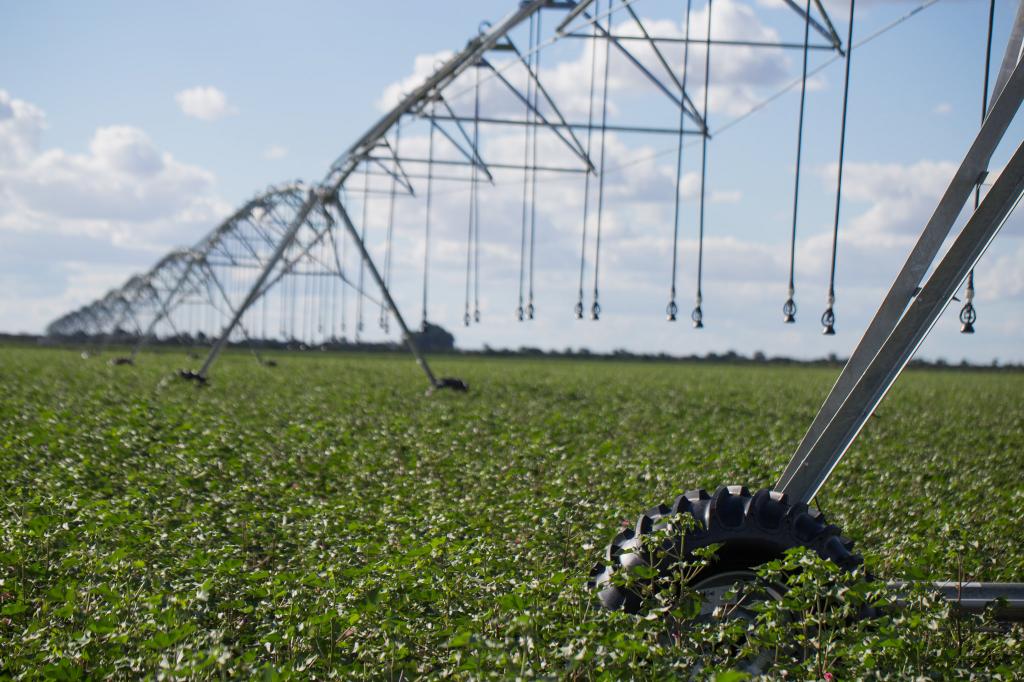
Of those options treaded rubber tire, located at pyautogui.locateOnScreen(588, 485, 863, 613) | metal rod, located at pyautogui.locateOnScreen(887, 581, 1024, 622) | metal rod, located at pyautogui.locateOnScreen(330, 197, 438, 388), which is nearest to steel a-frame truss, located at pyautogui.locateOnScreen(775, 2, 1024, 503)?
treaded rubber tire, located at pyautogui.locateOnScreen(588, 485, 863, 613)

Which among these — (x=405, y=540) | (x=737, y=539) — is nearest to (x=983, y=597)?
(x=737, y=539)

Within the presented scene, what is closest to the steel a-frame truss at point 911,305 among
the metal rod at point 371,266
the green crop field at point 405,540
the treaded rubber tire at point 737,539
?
the treaded rubber tire at point 737,539

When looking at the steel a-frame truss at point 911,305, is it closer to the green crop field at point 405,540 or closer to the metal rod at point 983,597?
the green crop field at point 405,540

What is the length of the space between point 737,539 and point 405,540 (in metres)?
1.96

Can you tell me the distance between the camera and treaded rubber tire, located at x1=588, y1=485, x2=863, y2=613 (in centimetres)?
472

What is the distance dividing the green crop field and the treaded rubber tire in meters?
0.18

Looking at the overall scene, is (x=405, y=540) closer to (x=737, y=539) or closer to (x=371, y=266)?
(x=737, y=539)

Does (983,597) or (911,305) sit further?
(911,305)

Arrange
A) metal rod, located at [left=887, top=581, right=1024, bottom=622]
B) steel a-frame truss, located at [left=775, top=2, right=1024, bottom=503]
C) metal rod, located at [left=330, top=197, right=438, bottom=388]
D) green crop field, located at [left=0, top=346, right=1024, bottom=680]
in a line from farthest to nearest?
1. metal rod, located at [left=330, top=197, right=438, bottom=388]
2. steel a-frame truss, located at [left=775, top=2, right=1024, bottom=503]
3. metal rod, located at [left=887, top=581, right=1024, bottom=622]
4. green crop field, located at [left=0, top=346, right=1024, bottom=680]

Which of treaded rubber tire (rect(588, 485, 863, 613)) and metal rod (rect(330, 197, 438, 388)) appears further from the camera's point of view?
metal rod (rect(330, 197, 438, 388))

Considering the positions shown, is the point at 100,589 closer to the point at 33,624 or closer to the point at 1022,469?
the point at 33,624

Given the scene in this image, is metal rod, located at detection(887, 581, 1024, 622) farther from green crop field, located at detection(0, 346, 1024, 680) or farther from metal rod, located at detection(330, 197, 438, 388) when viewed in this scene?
metal rod, located at detection(330, 197, 438, 388)

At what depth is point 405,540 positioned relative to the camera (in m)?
6.01

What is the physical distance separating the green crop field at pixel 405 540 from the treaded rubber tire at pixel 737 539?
18cm
